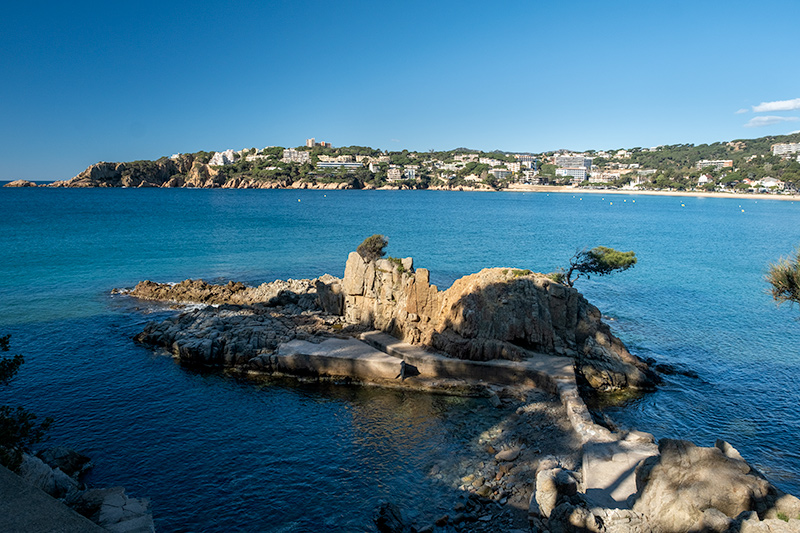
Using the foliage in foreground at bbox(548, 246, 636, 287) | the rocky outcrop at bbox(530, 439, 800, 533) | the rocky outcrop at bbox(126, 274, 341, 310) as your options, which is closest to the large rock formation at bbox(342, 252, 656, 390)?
the foliage in foreground at bbox(548, 246, 636, 287)

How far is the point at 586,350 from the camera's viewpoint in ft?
75.4

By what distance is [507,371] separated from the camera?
21125mm

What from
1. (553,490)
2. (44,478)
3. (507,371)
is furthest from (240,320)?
(553,490)

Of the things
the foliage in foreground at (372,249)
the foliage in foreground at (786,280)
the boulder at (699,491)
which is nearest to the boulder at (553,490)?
the boulder at (699,491)

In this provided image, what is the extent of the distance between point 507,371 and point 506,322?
245 cm

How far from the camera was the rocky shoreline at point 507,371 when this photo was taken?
30.0 feet

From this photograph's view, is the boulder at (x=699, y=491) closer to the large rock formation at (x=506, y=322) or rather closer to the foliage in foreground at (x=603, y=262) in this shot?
the large rock formation at (x=506, y=322)

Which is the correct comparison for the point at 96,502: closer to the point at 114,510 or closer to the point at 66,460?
A: the point at 114,510

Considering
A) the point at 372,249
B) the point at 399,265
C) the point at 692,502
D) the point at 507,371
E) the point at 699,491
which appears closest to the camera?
the point at 692,502

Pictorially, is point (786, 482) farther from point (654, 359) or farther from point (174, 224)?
point (174, 224)

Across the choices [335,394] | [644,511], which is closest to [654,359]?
[335,394]

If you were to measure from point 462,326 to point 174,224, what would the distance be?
68877 mm

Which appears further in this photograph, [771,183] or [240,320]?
[771,183]

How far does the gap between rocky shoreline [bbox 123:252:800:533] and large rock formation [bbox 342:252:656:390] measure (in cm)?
6
